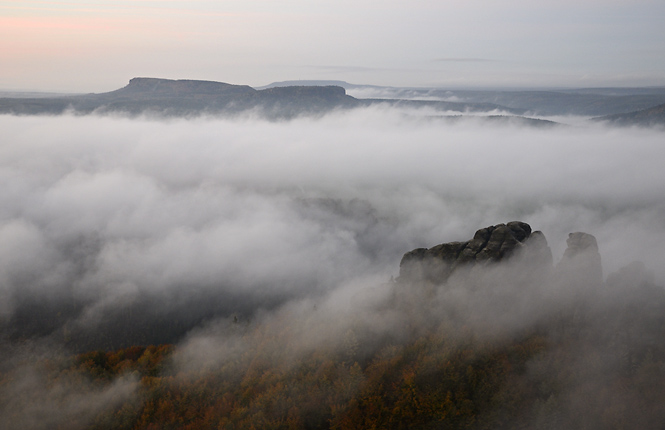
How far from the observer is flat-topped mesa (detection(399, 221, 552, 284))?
63.2 metres

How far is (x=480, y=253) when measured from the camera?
211 ft

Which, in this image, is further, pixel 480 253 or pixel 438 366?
pixel 480 253

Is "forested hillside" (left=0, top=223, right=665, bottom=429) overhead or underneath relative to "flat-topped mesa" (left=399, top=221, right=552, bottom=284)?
underneath

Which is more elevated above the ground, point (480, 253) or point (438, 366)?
point (480, 253)

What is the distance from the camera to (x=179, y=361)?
2901 inches

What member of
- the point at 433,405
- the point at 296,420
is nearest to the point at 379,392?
the point at 433,405

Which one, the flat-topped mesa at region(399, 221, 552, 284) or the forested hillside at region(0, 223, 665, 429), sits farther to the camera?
the flat-topped mesa at region(399, 221, 552, 284)

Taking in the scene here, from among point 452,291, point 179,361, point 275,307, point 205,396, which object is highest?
point 452,291

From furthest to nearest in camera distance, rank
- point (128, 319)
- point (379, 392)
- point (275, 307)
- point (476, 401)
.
Result: point (275, 307) < point (128, 319) < point (379, 392) < point (476, 401)

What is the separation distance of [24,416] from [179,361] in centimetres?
2387

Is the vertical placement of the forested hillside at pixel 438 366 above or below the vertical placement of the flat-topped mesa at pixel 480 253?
below

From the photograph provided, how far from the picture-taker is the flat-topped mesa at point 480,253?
6316cm

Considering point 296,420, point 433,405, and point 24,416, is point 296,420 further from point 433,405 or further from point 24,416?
point 24,416

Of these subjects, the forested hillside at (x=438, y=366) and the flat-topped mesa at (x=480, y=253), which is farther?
the flat-topped mesa at (x=480, y=253)
